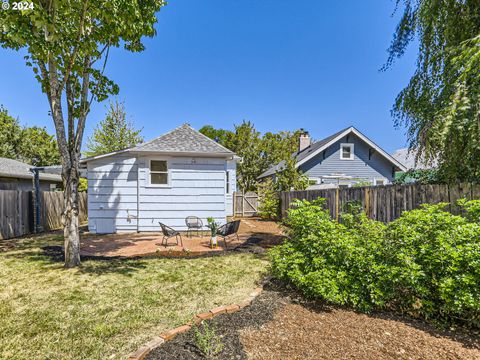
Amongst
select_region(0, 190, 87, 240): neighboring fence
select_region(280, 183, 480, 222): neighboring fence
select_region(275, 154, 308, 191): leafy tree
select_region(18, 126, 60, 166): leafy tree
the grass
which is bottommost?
the grass

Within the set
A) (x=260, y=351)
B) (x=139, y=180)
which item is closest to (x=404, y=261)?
(x=260, y=351)

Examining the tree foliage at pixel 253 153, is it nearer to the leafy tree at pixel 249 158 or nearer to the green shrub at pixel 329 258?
the leafy tree at pixel 249 158

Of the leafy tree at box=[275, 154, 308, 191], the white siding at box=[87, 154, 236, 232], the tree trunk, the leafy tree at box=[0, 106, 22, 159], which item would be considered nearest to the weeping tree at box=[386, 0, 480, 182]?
the white siding at box=[87, 154, 236, 232]

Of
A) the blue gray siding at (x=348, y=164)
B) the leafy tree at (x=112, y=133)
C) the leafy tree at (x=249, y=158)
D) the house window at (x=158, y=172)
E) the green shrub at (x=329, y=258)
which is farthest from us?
the leafy tree at (x=249, y=158)

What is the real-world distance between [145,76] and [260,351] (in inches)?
598

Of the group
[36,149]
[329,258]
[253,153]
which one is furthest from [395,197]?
[36,149]

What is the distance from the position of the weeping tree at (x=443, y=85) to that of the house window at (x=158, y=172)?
7.89 meters

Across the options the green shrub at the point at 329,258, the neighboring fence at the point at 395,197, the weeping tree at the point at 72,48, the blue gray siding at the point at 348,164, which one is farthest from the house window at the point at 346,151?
the weeping tree at the point at 72,48

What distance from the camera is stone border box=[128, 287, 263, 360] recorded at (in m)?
2.52

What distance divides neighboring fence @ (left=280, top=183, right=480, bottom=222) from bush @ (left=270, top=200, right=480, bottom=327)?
1.25m

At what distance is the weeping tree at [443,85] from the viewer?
383 cm

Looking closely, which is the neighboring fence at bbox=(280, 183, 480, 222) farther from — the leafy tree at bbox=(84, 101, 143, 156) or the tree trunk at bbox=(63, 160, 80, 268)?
the leafy tree at bbox=(84, 101, 143, 156)

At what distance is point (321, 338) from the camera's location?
2746 mm

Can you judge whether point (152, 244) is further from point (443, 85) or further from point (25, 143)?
point (25, 143)
